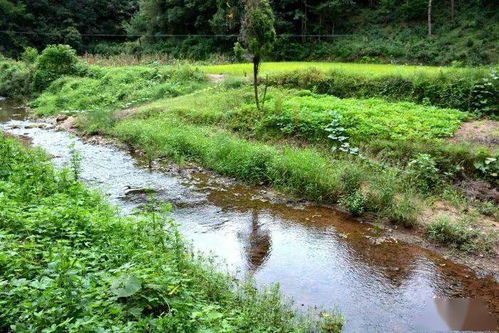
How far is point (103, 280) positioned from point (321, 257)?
15.9 feet

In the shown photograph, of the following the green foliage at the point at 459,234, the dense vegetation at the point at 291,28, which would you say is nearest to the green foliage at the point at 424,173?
the green foliage at the point at 459,234

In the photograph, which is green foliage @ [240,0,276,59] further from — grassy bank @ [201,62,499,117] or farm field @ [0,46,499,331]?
grassy bank @ [201,62,499,117]

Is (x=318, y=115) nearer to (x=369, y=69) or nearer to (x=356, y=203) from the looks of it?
(x=356, y=203)

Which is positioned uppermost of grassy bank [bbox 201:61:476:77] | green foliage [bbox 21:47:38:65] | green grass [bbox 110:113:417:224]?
green foliage [bbox 21:47:38:65]

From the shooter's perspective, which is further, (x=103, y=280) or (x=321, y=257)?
(x=321, y=257)

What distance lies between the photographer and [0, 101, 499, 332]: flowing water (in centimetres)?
710

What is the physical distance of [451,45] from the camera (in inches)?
1252

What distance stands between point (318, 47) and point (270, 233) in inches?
1212

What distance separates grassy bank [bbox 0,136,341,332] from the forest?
0.09 feet

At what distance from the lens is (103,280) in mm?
5176

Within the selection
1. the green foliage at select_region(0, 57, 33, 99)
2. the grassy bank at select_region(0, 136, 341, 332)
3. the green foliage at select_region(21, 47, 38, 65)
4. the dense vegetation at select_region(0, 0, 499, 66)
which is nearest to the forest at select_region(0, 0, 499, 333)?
the grassy bank at select_region(0, 136, 341, 332)

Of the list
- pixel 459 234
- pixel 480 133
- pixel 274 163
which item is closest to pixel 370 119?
pixel 480 133

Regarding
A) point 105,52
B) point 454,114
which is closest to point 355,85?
Answer: point 454,114

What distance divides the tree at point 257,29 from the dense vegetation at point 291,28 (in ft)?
27.5
